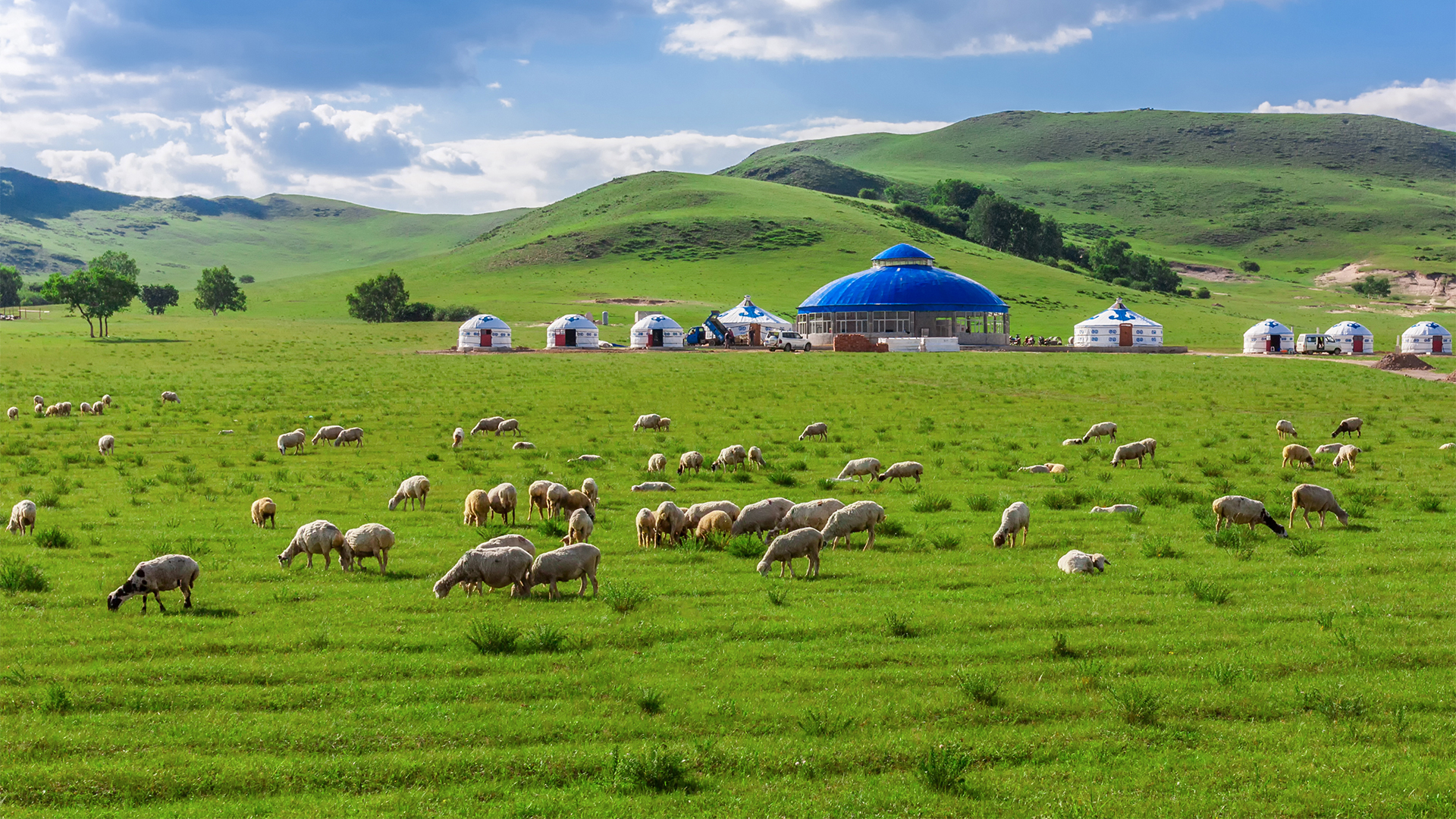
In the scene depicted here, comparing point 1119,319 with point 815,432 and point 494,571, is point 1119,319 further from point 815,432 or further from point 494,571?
point 494,571

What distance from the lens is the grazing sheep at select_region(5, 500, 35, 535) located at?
18516 mm

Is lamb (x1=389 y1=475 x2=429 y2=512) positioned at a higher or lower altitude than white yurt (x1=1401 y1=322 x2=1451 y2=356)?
lower

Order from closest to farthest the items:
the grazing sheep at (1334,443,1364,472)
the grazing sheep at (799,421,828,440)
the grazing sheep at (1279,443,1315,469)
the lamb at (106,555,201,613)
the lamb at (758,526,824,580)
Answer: the lamb at (106,555,201,613) → the lamb at (758,526,824,580) → the grazing sheep at (1279,443,1315,469) → the grazing sheep at (1334,443,1364,472) → the grazing sheep at (799,421,828,440)

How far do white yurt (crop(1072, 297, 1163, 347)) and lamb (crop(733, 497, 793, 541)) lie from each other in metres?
98.3

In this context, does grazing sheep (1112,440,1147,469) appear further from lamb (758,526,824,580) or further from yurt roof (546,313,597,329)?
yurt roof (546,313,597,329)

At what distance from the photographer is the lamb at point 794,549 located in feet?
51.5

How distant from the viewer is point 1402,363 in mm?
76500

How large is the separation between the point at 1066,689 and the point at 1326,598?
5838 mm

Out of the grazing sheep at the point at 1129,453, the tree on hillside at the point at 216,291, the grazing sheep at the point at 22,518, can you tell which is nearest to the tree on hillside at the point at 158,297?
the tree on hillside at the point at 216,291

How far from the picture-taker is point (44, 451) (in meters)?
30.8

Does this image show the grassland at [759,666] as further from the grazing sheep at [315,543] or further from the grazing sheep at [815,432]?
the grazing sheep at [815,432]

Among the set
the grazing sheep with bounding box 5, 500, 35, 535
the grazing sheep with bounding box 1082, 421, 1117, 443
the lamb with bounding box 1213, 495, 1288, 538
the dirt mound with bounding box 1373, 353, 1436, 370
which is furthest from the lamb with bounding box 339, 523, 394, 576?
the dirt mound with bounding box 1373, 353, 1436, 370

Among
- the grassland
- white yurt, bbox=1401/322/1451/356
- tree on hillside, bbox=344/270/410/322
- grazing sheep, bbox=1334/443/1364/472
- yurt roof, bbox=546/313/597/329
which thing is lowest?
the grassland

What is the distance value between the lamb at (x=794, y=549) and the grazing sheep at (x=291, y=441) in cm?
2114
